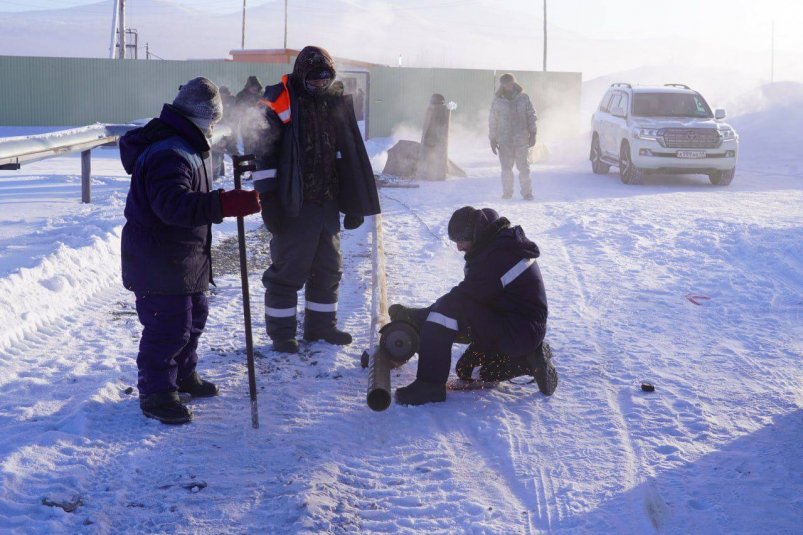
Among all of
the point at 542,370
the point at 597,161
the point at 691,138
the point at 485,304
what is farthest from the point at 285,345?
the point at 597,161

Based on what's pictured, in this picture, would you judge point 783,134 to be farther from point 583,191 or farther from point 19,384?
point 19,384

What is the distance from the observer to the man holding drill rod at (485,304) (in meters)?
4.91

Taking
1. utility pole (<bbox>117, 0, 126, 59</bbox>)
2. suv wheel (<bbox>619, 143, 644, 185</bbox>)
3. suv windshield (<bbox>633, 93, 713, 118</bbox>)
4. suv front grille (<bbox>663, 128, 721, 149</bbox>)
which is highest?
utility pole (<bbox>117, 0, 126, 59</bbox>)

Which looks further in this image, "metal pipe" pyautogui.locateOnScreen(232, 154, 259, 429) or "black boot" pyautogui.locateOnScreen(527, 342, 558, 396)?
"black boot" pyautogui.locateOnScreen(527, 342, 558, 396)

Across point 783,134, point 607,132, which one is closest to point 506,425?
point 607,132

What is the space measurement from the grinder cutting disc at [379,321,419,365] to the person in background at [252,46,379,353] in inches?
32.9

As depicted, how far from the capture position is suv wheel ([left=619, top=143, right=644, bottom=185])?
16.6m

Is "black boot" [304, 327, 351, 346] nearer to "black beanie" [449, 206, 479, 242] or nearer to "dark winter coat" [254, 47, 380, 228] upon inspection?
"dark winter coat" [254, 47, 380, 228]

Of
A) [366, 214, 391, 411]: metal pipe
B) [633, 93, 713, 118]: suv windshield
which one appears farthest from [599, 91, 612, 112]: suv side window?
[366, 214, 391, 411]: metal pipe

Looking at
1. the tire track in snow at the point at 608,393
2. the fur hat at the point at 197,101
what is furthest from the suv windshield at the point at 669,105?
the fur hat at the point at 197,101

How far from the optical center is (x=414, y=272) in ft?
28.1

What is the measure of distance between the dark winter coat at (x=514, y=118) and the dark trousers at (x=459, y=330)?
31.5 feet

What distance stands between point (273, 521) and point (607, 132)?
16.0 metres

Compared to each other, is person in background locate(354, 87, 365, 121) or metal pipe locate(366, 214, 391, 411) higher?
person in background locate(354, 87, 365, 121)
